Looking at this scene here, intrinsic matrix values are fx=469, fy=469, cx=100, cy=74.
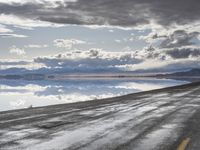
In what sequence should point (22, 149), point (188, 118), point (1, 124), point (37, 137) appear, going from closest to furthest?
1. point (22, 149)
2. point (37, 137)
3. point (1, 124)
4. point (188, 118)

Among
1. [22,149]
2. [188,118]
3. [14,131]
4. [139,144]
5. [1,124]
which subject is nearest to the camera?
[22,149]

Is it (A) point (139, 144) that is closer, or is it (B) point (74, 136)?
(A) point (139, 144)

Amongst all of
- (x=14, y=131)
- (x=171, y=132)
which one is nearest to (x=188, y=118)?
(x=171, y=132)

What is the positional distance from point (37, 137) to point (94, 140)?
4.92ft

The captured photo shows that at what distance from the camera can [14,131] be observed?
13.0 m

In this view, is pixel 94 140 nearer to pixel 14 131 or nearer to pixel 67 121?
pixel 14 131

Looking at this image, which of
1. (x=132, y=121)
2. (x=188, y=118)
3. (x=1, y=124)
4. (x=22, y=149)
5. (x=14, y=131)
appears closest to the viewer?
(x=22, y=149)

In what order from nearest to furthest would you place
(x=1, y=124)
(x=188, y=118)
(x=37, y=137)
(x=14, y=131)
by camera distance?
1. (x=37, y=137)
2. (x=14, y=131)
3. (x=1, y=124)
4. (x=188, y=118)

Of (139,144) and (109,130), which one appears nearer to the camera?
(139,144)

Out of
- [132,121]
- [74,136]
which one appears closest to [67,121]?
[132,121]

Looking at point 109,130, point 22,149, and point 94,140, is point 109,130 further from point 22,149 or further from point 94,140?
point 22,149

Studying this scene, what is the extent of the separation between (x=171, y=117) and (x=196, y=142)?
627cm

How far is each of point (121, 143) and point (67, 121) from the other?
497cm

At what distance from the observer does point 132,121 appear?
16172 mm
